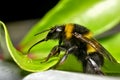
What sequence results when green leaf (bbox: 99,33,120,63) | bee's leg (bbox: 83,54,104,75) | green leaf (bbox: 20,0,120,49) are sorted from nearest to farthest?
bee's leg (bbox: 83,54,104,75)
green leaf (bbox: 99,33,120,63)
green leaf (bbox: 20,0,120,49)

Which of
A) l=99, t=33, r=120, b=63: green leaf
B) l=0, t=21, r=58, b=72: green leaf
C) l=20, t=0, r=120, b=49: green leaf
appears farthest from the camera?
l=20, t=0, r=120, b=49: green leaf

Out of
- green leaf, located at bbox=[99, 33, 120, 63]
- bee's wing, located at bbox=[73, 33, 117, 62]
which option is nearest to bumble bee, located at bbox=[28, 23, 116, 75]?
bee's wing, located at bbox=[73, 33, 117, 62]

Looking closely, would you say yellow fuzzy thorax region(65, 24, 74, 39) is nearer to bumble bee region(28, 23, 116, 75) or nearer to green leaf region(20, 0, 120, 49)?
bumble bee region(28, 23, 116, 75)

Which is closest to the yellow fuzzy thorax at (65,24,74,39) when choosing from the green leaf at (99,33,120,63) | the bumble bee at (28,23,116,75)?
the bumble bee at (28,23,116,75)

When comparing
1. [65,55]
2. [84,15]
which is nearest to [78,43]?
[65,55]

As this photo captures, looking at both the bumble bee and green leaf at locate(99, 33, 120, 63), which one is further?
green leaf at locate(99, 33, 120, 63)

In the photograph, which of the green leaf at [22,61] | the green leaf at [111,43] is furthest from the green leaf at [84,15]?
the green leaf at [22,61]

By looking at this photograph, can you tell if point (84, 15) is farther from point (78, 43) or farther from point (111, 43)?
point (78, 43)

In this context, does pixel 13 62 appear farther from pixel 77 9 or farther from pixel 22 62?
pixel 77 9

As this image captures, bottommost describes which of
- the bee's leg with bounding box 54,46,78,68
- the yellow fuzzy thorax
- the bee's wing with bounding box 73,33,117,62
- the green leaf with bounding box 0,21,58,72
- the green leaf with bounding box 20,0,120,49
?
the green leaf with bounding box 0,21,58,72

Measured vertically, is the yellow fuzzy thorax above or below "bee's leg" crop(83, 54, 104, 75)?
above

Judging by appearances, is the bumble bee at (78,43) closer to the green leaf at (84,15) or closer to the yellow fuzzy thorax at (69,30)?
the yellow fuzzy thorax at (69,30)
